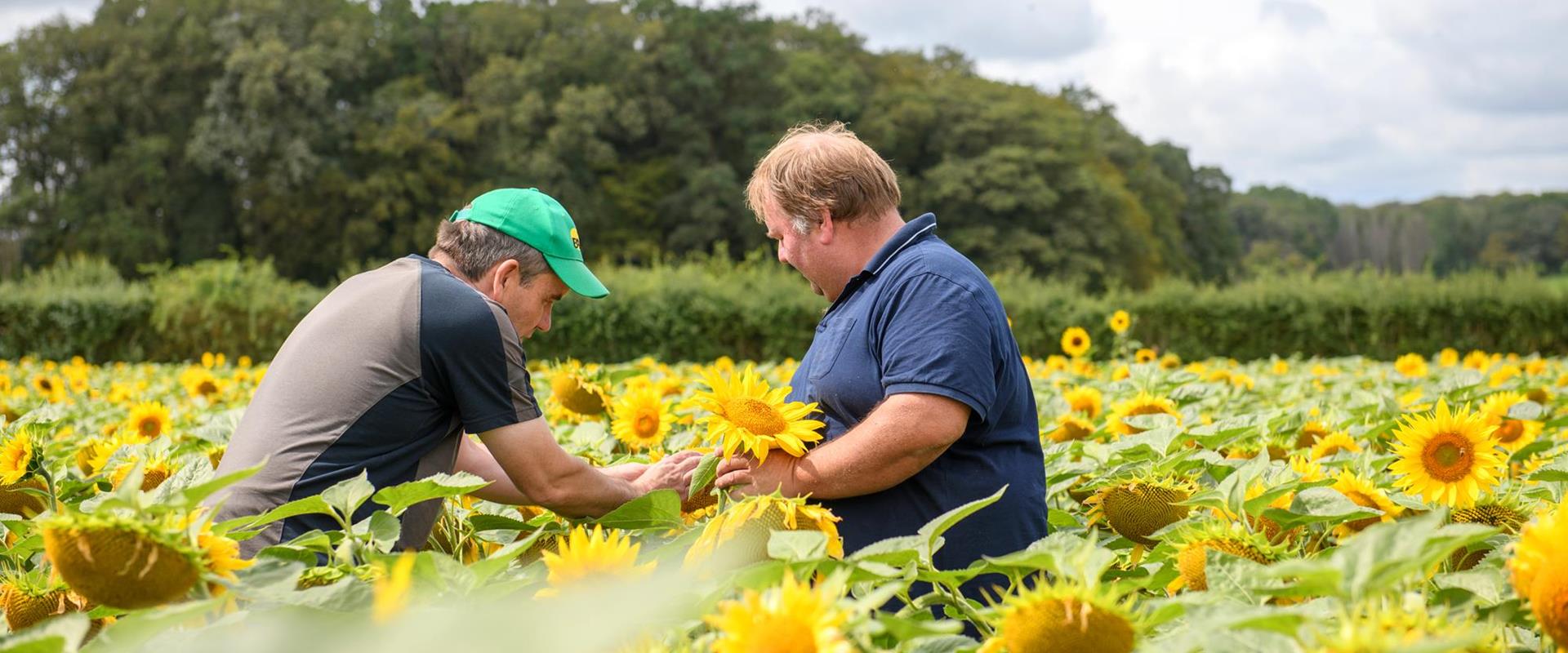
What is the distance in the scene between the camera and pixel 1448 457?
6.66 feet

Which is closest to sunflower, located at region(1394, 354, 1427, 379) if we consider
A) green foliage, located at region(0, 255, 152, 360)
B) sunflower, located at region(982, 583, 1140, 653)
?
sunflower, located at region(982, 583, 1140, 653)

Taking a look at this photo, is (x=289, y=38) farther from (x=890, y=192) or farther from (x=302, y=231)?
(x=890, y=192)

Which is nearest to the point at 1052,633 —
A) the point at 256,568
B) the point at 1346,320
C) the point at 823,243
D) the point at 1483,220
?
the point at 256,568

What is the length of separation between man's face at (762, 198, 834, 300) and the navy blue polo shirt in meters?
0.23

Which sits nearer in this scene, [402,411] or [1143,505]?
[1143,505]

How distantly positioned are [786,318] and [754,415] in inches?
725

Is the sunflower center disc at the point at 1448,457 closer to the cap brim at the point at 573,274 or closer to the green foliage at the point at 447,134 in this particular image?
the cap brim at the point at 573,274

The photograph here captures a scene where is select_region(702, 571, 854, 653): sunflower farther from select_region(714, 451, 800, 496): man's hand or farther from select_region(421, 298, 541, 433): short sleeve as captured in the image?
select_region(421, 298, 541, 433): short sleeve

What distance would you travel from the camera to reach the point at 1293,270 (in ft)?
76.6

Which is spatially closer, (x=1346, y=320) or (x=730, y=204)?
(x=1346, y=320)

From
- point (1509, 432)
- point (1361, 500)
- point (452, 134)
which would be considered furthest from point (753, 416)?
point (452, 134)

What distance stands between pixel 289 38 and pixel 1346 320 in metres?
32.6

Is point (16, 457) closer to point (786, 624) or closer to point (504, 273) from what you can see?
point (504, 273)

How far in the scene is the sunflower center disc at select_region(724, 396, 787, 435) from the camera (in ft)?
6.40
